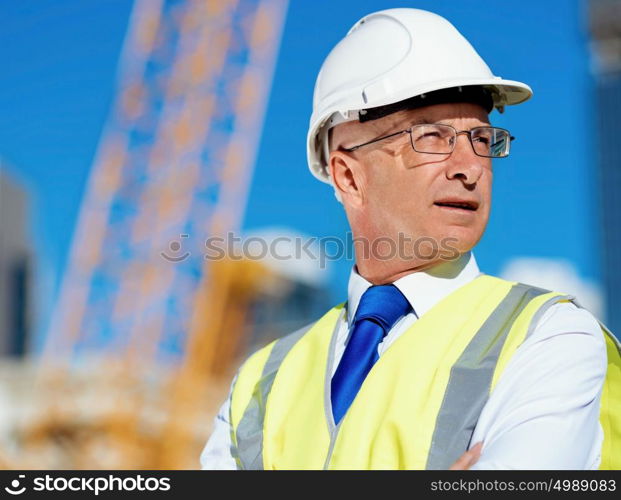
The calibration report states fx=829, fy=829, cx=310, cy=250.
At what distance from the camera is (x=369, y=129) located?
243cm

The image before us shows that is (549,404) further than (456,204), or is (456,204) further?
(456,204)

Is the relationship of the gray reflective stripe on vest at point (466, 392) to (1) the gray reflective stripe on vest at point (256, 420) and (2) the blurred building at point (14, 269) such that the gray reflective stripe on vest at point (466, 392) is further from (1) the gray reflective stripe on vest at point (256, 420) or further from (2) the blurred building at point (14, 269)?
(2) the blurred building at point (14, 269)

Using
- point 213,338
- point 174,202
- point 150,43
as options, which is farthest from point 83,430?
point 150,43

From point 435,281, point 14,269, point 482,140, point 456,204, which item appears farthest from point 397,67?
point 14,269

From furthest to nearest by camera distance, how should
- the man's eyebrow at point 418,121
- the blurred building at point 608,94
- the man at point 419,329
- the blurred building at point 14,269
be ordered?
the blurred building at point 608,94, the blurred building at point 14,269, the man's eyebrow at point 418,121, the man at point 419,329

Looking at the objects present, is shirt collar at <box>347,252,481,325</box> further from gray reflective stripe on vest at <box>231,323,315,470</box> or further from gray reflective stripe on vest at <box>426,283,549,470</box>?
gray reflective stripe on vest at <box>231,323,315,470</box>

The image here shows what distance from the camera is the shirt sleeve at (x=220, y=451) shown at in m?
2.38

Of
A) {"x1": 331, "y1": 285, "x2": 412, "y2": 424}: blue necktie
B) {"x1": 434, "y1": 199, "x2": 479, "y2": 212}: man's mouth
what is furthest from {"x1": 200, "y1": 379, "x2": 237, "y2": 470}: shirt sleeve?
{"x1": 434, "y1": 199, "x2": 479, "y2": 212}: man's mouth

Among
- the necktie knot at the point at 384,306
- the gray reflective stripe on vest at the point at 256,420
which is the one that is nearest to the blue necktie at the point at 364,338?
the necktie knot at the point at 384,306

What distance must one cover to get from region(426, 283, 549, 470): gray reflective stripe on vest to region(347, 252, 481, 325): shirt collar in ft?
0.78

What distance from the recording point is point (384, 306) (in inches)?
91.7

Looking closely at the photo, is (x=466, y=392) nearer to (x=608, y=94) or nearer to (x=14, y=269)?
(x=14, y=269)

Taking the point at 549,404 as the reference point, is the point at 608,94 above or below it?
above

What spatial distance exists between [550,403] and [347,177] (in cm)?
100
